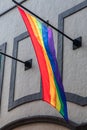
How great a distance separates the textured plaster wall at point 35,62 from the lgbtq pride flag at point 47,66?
95 cm

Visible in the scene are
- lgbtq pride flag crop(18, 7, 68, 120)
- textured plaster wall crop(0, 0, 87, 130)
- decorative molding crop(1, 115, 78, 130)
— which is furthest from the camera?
textured plaster wall crop(0, 0, 87, 130)

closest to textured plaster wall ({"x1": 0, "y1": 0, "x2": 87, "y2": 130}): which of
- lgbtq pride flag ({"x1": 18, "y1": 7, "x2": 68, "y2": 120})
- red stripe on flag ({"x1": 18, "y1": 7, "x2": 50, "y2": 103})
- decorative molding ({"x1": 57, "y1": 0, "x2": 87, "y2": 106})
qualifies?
decorative molding ({"x1": 57, "y1": 0, "x2": 87, "y2": 106})

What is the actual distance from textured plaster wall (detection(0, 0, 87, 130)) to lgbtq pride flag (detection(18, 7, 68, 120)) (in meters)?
0.95

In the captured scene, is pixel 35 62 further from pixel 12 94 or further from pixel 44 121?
pixel 44 121

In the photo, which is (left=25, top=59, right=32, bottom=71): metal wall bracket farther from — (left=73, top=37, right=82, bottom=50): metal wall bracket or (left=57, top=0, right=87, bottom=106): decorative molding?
(left=73, top=37, right=82, bottom=50): metal wall bracket

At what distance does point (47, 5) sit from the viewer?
33.7 feet

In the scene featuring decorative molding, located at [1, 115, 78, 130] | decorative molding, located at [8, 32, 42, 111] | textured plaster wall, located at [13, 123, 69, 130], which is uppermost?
decorative molding, located at [8, 32, 42, 111]

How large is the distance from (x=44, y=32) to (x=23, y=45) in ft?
8.07

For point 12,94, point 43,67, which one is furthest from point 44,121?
point 43,67

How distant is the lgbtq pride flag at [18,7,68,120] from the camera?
7191 mm

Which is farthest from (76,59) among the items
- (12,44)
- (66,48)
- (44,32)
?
(12,44)

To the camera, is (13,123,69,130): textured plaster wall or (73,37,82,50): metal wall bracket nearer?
(13,123,69,130): textured plaster wall

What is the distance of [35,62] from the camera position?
32.0ft

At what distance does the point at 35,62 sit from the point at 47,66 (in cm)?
215
